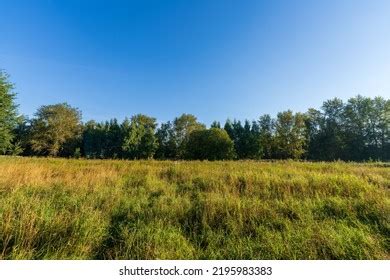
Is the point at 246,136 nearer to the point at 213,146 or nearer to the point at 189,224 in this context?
the point at 213,146

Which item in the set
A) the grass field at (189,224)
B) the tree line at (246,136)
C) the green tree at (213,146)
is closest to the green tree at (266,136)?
the tree line at (246,136)

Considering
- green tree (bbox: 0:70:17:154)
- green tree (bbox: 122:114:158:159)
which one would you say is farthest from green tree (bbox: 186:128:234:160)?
green tree (bbox: 0:70:17:154)

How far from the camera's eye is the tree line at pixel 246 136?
5622 cm

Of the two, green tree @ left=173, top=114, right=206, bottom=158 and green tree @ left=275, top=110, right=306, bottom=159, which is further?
green tree @ left=173, top=114, right=206, bottom=158

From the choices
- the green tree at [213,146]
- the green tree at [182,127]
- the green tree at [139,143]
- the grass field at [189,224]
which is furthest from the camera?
the green tree at [182,127]

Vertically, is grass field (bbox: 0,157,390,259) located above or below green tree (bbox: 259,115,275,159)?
below

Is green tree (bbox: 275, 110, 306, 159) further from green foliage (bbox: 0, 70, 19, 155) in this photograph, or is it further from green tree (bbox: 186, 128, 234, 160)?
green foliage (bbox: 0, 70, 19, 155)

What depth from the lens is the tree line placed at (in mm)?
56219

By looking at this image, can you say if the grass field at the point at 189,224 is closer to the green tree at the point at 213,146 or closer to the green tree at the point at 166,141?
the green tree at the point at 213,146

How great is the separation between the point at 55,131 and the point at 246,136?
143 feet

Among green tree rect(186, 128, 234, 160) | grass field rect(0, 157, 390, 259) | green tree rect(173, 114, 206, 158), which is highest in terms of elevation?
green tree rect(173, 114, 206, 158)
